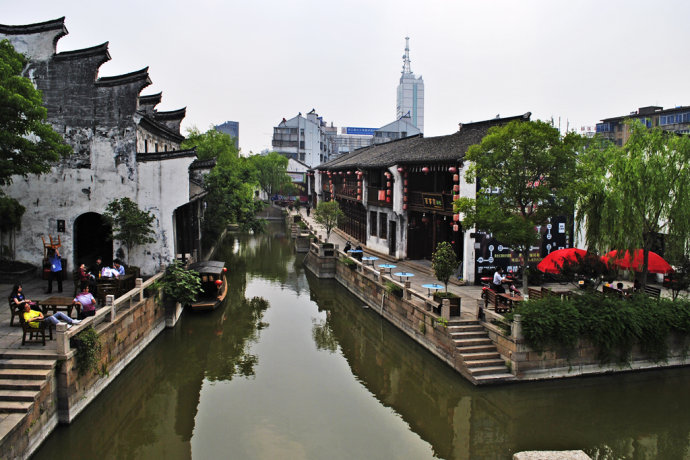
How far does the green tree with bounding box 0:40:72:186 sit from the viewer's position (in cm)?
1396

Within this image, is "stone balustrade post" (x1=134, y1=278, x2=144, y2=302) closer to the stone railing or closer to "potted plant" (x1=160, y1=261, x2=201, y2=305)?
the stone railing

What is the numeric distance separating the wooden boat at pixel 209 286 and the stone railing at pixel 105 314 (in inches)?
82.8

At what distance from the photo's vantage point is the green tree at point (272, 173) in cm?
6744


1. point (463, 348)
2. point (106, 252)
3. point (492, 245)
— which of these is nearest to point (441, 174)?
point (492, 245)

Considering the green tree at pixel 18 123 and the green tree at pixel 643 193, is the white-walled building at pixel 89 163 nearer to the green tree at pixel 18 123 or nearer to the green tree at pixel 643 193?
the green tree at pixel 18 123

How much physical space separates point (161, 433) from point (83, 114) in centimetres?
1254

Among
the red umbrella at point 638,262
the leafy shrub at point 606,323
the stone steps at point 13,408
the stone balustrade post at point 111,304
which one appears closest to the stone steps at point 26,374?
the stone steps at point 13,408

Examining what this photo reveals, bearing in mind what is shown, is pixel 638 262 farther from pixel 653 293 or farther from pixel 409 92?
pixel 409 92

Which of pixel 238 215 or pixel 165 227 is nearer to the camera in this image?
pixel 165 227

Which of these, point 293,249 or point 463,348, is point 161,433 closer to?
point 463,348

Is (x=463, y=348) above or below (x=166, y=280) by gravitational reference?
below

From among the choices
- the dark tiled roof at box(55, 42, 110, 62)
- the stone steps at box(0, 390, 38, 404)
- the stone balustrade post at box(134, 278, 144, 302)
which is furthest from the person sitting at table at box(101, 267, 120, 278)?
the dark tiled roof at box(55, 42, 110, 62)

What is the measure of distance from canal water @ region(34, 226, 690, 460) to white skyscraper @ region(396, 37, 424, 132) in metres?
106

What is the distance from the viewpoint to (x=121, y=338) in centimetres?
1339
